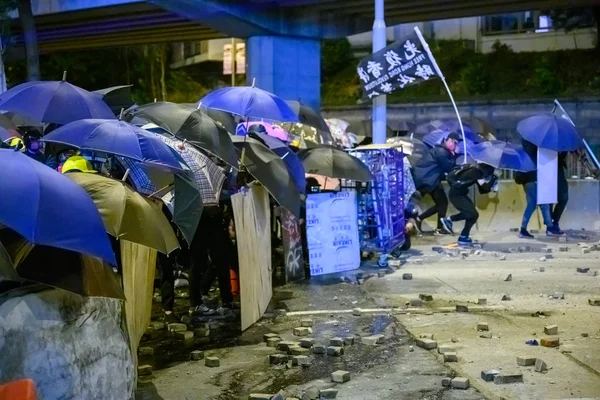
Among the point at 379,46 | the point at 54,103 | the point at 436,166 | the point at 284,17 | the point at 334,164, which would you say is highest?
the point at 284,17

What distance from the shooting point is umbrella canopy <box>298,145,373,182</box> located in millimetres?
11250

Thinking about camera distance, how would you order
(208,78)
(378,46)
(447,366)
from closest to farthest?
(447,366) < (378,46) < (208,78)

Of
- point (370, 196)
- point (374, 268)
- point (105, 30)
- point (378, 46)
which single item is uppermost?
point (105, 30)

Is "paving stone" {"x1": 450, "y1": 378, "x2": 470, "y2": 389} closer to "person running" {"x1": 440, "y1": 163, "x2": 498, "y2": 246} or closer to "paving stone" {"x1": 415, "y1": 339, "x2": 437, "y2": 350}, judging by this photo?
"paving stone" {"x1": 415, "y1": 339, "x2": 437, "y2": 350}

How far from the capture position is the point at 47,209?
→ 4.65 m

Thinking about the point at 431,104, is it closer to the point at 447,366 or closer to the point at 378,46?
the point at 378,46

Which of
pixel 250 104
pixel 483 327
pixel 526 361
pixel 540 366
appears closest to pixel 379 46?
pixel 250 104

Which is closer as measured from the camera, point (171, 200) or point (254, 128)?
point (171, 200)

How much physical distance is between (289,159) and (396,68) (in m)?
5.18

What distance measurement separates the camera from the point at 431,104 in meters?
31.1

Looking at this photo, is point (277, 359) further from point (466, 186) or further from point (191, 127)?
point (466, 186)

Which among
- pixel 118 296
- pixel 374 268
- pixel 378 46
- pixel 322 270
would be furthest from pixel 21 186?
pixel 378 46

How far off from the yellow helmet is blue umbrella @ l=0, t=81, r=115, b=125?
4.97ft

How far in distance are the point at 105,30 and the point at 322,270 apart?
2080 centimetres
